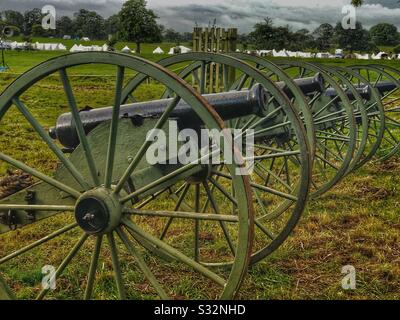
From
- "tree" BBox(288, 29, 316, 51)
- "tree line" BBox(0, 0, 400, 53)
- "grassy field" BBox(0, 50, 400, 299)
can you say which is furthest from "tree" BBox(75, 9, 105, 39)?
"grassy field" BBox(0, 50, 400, 299)

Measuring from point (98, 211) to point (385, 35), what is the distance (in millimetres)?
76304

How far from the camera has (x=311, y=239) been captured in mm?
4613

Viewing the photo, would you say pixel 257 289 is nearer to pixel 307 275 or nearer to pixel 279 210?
pixel 307 275

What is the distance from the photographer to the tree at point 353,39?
6235cm

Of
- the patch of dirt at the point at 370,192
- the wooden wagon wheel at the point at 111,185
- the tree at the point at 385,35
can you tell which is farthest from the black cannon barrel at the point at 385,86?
the tree at the point at 385,35

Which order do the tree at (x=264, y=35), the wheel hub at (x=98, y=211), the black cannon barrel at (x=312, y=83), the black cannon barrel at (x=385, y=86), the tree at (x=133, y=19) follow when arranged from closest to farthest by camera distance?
1. the wheel hub at (x=98, y=211)
2. the black cannon barrel at (x=312, y=83)
3. the black cannon barrel at (x=385, y=86)
4. the tree at (x=133, y=19)
5. the tree at (x=264, y=35)

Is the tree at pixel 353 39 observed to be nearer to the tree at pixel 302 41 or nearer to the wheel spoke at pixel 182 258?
the tree at pixel 302 41

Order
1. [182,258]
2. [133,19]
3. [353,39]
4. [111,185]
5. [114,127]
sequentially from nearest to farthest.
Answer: [182,258]
[114,127]
[111,185]
[133,19]
[353,39]

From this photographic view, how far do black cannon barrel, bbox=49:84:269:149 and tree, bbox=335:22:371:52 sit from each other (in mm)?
62227

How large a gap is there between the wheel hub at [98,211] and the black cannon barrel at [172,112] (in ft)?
1.85

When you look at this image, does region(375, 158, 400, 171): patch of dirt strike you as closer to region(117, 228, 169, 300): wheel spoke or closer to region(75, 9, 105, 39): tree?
region(117, 228, 169, 300): wheel spoke

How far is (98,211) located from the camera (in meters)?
2.63

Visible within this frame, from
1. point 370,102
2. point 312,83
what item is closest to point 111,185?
point 312,83

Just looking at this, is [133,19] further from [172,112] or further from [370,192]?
[172,112]
